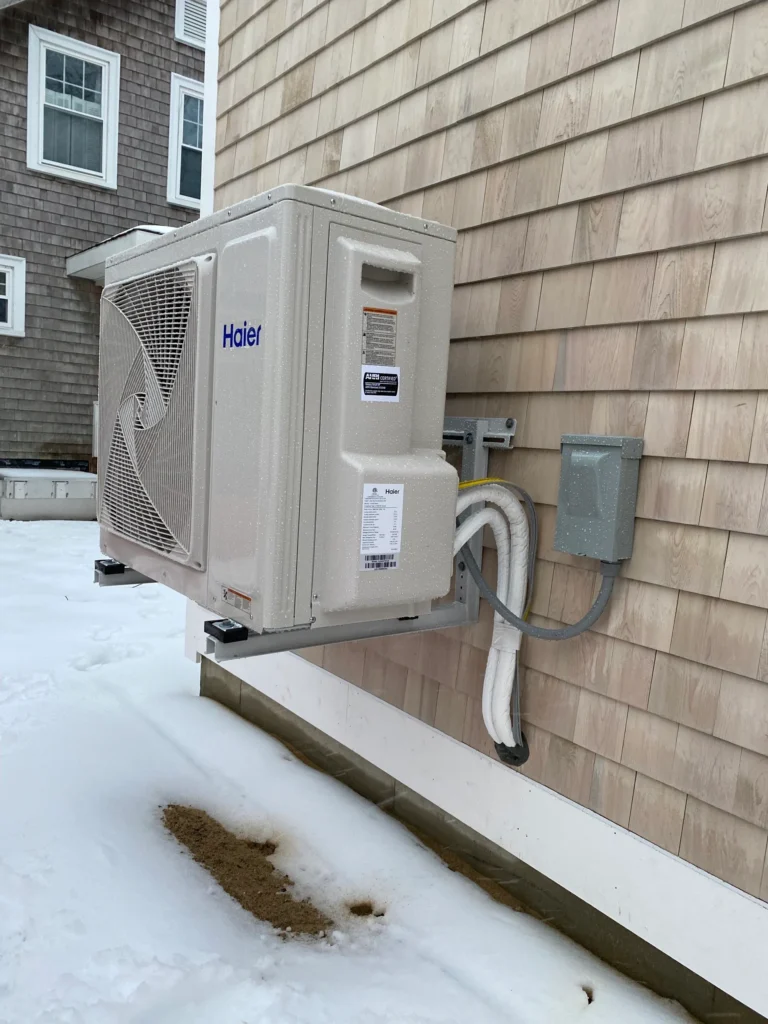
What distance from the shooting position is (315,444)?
1.63 m

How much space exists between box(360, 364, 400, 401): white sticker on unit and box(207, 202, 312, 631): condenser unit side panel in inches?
5.4

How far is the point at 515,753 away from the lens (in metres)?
2.05

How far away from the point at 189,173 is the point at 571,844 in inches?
340

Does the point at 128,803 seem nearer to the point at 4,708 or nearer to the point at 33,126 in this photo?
the point at 4,708

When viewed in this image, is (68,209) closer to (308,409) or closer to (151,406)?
(151,406)

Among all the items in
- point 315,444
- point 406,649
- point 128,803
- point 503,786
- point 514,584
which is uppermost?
point 315,444

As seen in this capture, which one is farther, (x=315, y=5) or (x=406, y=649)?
(x=315, y=5)

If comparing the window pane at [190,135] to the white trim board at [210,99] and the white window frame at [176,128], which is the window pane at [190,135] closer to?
the white window frame at [176,128]

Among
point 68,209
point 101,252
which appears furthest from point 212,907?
point 68,209

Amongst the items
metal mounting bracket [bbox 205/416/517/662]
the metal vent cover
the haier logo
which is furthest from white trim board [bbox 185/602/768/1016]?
the haier logo

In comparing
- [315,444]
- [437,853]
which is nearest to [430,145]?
[315,444]

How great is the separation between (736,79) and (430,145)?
101cm

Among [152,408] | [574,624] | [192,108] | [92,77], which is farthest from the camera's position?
[192,108]

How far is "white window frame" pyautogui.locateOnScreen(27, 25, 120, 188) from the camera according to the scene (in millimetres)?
7672
